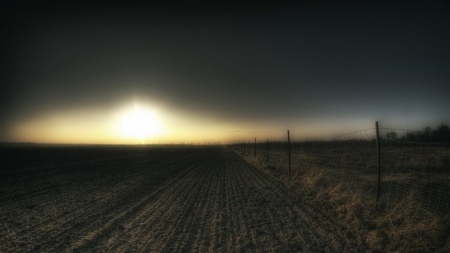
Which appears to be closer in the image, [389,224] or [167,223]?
[389,224]

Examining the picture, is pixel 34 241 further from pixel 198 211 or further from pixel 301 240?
pixel 301 240

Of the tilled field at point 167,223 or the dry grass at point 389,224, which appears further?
the tilled field at point 167,223

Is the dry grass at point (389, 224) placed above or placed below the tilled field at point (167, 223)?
above

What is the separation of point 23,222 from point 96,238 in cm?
248

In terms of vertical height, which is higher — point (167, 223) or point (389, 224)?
point (389, 224)

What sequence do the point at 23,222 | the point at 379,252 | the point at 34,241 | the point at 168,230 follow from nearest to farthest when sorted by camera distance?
the point at 379,252 → the point at 34,241 → the point at 168,230 → the point at 23,222

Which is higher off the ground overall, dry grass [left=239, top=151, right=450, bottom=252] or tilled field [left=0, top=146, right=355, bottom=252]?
dry grass [left=239, top=151, right=450, bottom=252]

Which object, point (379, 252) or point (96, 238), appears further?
point (96, 238)

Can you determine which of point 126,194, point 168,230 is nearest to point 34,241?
point 168,230

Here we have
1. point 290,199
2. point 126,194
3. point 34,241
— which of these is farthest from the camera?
point 126,194

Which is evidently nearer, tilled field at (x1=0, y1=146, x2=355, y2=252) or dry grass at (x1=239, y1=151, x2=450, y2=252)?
dry grass at (x1=239, y1=151, x2=450, y2=252)

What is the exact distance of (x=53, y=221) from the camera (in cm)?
507

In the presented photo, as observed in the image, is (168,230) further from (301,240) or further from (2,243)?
(2,243)

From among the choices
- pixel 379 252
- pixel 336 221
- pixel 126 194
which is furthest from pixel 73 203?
pixel 379 252
